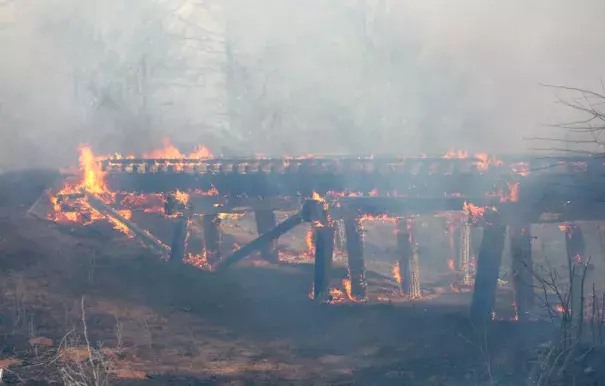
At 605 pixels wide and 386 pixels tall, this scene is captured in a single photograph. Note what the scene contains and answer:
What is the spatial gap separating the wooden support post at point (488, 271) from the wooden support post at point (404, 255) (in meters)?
5.07

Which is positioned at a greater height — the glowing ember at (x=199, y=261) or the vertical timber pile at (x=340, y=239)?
the vertical timber pile at (x=340, y=239)

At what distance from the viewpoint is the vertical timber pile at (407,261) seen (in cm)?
1973

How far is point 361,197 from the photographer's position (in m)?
16.0

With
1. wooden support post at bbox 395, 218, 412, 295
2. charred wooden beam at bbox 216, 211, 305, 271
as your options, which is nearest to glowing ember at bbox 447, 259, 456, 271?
wooden support post at bbox 395, 218, 412, 295

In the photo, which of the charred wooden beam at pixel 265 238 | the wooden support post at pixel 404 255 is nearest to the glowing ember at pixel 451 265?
the wooden support post at pixel 404 255

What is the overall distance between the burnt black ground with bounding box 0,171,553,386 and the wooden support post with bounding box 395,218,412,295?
172 centimetres

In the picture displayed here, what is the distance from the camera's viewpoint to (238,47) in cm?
4750

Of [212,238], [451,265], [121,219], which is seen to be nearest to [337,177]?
[212,238]

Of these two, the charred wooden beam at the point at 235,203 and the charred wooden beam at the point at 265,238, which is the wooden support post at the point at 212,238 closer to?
the charred wooden beam at the point at 265,238

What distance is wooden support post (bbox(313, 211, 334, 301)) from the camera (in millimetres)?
16156

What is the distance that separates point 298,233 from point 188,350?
16.4 m

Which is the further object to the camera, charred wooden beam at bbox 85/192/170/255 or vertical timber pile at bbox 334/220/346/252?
vertical timber pile at bbox 334/220/346/252

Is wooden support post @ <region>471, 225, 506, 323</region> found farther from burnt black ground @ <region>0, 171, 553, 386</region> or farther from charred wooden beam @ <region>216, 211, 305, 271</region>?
charred wooden beam @ <region>216, 211, 305, 271</region>

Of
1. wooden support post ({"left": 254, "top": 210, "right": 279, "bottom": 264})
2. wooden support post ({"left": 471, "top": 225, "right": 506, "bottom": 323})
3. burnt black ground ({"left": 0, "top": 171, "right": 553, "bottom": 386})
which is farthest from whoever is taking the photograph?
wooden support post ({"left": 254, "top": 210, "right": 279, "bottom": 264})
